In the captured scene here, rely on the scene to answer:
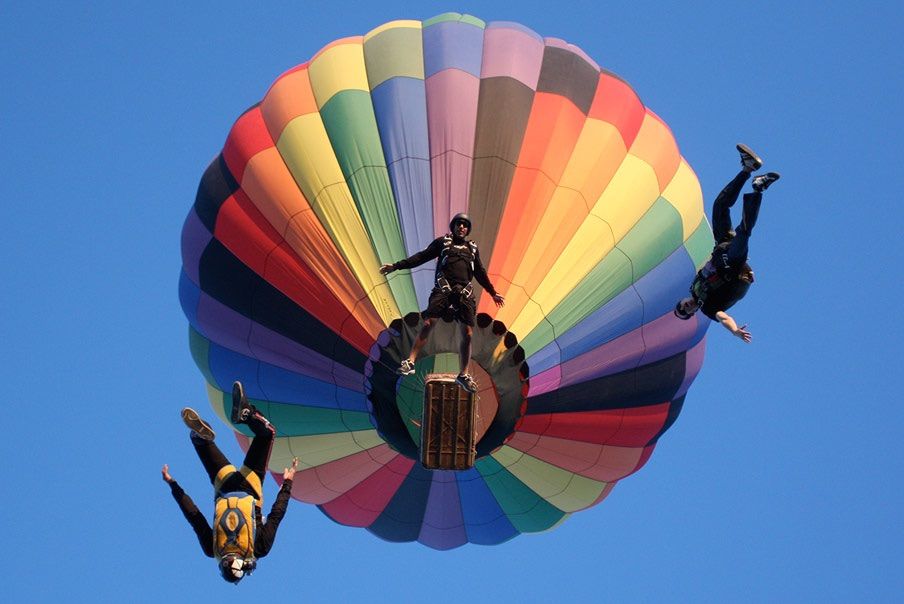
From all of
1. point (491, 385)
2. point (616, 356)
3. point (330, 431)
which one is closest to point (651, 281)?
point (616, 356)

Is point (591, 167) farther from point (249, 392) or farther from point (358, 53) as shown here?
point (249, 392)

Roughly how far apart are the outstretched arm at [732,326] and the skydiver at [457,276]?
207 centimetres

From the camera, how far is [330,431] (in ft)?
69.0

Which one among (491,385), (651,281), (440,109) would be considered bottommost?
(491,385)

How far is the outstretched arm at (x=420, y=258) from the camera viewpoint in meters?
18.7

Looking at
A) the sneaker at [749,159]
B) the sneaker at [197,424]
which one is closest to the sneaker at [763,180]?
the sneaker at [749,159]

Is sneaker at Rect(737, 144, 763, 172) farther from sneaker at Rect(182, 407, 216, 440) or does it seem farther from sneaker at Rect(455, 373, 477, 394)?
sneaker at Rect(182, 407, 216, 440)

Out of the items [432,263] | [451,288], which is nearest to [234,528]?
[451,288]

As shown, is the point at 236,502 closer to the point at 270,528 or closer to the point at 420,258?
the point at 270,528

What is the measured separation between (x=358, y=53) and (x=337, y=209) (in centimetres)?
201

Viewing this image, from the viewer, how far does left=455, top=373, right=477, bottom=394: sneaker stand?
1877 cm

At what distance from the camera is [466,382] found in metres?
18.8

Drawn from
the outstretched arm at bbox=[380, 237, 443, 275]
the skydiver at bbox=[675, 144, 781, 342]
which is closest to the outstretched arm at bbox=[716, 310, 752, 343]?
the skydiver at bbox=[675, 144, 781, 342]

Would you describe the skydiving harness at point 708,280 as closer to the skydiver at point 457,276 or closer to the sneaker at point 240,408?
the skydiver at point 457,276
